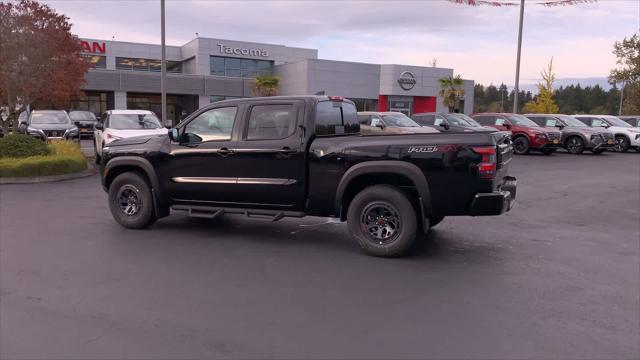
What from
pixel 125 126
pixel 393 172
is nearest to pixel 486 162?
pixel 393 172

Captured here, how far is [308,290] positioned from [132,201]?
3856 millimetres

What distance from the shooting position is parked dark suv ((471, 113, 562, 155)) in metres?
21.4

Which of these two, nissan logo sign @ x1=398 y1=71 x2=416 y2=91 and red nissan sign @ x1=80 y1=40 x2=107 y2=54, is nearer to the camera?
nissan logo sign @ x1=398 y1=71 x2=416 y2=91

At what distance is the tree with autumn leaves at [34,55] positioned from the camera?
14.6 metres

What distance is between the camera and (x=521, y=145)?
21.9 metres

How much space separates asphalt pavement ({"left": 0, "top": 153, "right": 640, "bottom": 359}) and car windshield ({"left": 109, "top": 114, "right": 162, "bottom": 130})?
23.2 ft

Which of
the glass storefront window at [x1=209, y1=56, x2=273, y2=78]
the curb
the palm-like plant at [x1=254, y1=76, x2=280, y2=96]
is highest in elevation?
the glass storefront window at [x1=209, y1=56, x2=273, y2=78]

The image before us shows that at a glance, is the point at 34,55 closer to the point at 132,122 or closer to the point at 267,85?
the point at 132,122

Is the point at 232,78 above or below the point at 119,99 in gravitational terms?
above

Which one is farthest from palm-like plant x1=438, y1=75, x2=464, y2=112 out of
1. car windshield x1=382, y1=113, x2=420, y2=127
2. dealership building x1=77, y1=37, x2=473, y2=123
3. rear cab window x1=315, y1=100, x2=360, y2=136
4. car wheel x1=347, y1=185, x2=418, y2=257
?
car wheel x1=347, y1=185, x2=418, y2=257

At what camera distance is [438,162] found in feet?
19.5

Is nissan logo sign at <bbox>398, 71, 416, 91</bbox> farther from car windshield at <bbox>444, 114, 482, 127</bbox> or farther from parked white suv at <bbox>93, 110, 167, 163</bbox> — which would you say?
parked white suv at <bbox>93, 110, 167, 163</bbox>

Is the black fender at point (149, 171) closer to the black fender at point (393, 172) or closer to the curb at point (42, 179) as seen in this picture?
the black fender at point (393, 172)

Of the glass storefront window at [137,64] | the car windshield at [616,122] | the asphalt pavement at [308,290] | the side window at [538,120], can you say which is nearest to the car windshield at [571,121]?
the side window at [538,120]
